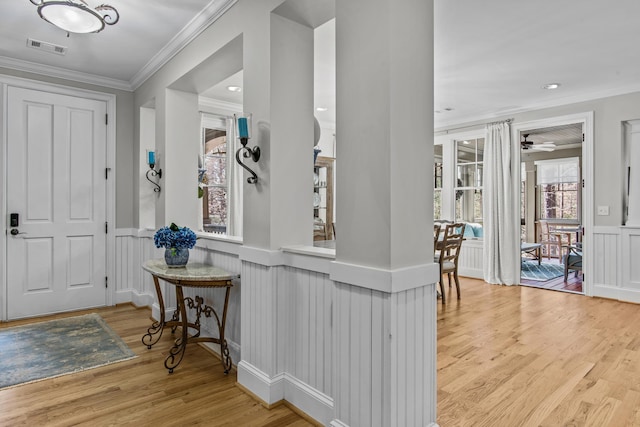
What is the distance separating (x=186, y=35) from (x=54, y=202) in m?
2.40

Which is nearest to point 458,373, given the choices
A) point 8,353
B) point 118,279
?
point 8,353

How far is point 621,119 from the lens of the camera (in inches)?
182

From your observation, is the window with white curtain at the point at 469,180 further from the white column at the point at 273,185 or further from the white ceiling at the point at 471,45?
the white column at the point at 273,185

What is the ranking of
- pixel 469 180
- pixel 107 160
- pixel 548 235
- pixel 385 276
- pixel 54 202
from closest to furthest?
pixel 385 276, pixel 54 202, pixel 107 160, pixel 469 180, pixel 548 235

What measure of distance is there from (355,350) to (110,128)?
408 centimetres

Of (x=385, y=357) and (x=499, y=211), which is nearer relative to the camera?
(x=385, y=357)

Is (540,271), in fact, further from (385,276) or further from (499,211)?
(385,276)

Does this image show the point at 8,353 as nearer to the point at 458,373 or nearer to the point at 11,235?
the point at 11,235

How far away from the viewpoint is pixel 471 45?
342cm

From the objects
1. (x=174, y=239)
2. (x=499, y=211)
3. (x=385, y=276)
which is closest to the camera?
(x=385, y=276)

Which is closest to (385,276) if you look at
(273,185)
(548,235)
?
(273,185)

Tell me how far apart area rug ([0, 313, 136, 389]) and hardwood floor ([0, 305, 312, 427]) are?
139 mm

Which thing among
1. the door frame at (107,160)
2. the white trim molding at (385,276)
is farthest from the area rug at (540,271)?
the door frame at (107,160)

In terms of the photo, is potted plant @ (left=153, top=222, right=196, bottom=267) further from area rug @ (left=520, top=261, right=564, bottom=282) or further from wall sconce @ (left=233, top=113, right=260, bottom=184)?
area rug @ (left=520, top=261, right=564, bottom=282)
